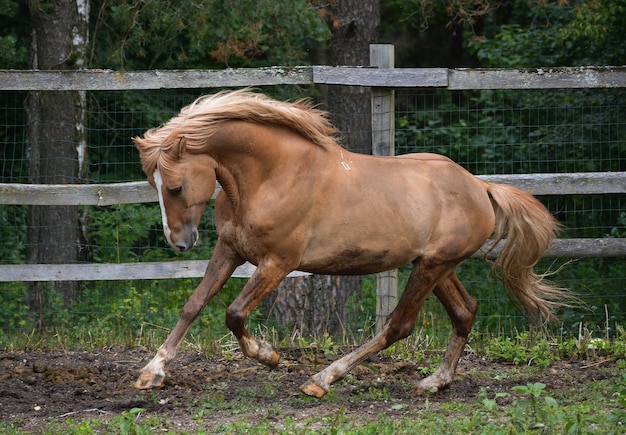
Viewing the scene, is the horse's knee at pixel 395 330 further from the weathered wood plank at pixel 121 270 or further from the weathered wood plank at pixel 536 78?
the weathered wood plank at pixel 536 78

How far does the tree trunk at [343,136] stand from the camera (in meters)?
7.47

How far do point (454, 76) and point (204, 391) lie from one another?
10.2 feet

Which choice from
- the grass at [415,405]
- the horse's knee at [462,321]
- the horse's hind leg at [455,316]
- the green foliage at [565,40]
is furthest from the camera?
the green foliage at [565,40]

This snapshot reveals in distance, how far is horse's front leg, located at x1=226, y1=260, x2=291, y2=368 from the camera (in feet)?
17.2

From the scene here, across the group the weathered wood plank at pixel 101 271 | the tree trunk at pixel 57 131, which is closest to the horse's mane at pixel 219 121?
the weathered wood plank at pixel 101 271

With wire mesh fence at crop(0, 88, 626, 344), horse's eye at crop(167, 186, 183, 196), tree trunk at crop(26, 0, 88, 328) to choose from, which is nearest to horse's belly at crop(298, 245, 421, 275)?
horse's eye at crop(167, 186, 183, 196)

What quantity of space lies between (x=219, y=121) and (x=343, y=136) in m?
2.66

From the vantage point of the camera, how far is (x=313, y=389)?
5.43 metres

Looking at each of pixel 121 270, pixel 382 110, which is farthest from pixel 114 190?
pixel 382 110

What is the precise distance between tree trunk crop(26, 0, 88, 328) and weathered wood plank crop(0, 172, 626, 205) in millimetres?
2098

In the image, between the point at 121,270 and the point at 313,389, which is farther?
the point at 121,270

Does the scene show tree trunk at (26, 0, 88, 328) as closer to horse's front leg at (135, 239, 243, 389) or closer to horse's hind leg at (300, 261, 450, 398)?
horse's front leg at (135, 239, 243, 389)

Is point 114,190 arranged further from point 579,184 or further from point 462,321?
point 579,184

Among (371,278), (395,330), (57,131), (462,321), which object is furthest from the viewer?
(371,278)
